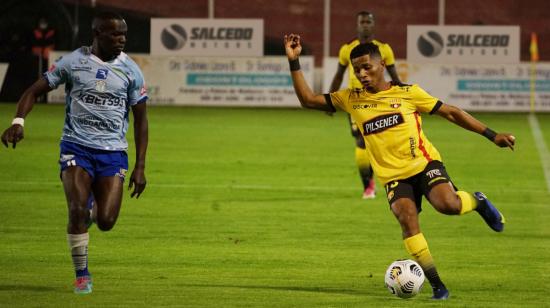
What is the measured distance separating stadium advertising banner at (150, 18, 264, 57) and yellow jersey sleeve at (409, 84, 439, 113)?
78.1ft

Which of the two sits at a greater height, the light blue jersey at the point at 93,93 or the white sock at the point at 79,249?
the light blue jersey at the point at 93,93

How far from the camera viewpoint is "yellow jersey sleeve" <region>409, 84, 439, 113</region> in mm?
9773

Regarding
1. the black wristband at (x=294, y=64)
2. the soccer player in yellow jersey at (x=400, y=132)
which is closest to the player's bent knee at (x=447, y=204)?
the soccer player in yellow jersey at (x=400, y=132)

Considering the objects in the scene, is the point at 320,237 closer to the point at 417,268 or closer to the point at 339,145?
the point at 417,268

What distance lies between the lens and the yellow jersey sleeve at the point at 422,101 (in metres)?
9.77

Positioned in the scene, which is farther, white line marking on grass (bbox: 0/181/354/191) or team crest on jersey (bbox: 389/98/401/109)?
white line marking on grass (bbox: 0/181/354/191)

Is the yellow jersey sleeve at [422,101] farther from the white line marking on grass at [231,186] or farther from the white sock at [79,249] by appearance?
the white line marking on grass at [231,186]

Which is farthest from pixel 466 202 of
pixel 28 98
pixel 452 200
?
pixel 28 98

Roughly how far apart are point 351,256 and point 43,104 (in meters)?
22.2

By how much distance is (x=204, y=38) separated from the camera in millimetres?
33688

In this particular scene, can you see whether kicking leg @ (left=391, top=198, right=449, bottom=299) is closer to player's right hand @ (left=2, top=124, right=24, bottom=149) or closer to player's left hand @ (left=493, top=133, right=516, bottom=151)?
player's left hand @ (left=493, top=133, right=516, bottom=151)

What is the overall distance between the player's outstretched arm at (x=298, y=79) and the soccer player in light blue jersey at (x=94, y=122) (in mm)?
1192

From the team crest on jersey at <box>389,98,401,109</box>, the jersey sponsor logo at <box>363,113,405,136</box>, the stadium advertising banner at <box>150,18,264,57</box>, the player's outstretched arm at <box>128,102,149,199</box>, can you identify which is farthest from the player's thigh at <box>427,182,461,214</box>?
the stadium advertising banner at <box>150,18,264,57</box>

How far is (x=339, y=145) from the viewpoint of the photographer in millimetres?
23984
